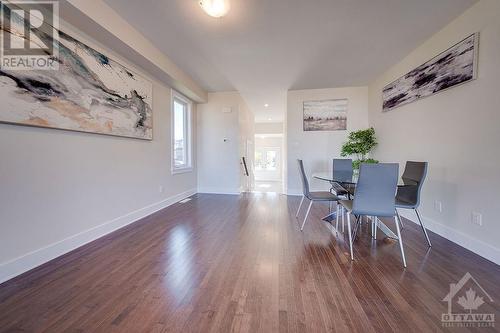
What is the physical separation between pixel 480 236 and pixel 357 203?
136 cm

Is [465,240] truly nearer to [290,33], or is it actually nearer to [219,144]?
[290,33]

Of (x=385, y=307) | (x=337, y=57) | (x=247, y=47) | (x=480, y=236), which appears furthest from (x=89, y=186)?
(x=480, y=236)

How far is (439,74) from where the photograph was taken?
8.72ft

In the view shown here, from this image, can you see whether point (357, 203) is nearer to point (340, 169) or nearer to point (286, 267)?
point (286, 267)

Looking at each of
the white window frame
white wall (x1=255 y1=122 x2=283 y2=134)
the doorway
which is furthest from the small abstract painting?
the doorway

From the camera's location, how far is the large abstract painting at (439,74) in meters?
2.23

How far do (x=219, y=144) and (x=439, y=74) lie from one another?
4.36m

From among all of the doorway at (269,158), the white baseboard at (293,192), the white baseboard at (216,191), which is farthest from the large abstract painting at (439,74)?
the doorway at (269,158)

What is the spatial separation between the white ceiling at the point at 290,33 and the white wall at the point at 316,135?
69 cm

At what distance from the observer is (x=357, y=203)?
2016 mm

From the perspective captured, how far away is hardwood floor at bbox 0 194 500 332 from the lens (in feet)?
4.16

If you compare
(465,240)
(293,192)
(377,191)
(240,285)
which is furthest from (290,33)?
(293,192)

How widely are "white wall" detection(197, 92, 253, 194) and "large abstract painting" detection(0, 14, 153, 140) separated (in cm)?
234

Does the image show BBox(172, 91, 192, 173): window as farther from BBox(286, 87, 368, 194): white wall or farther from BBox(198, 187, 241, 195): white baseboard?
BBox(286, 87, 368, 194): white wall
